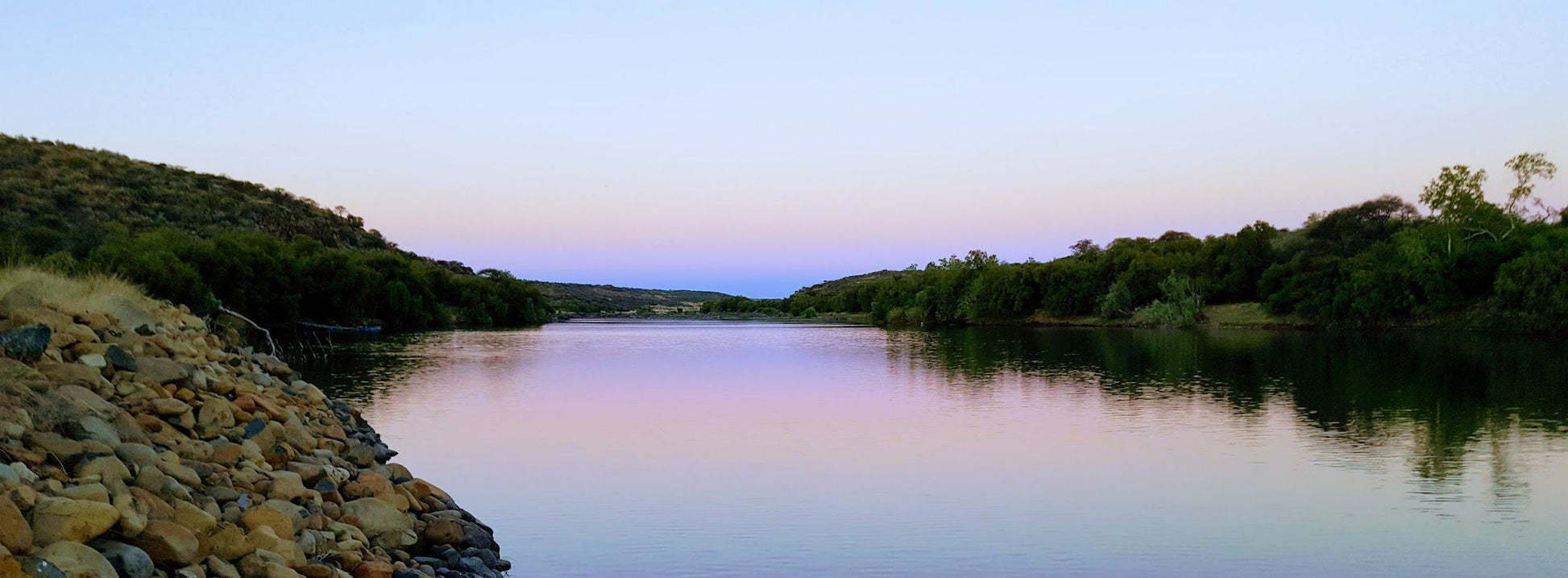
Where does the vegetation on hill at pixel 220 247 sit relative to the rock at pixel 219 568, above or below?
above

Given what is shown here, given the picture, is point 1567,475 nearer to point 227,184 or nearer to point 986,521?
point 986,521

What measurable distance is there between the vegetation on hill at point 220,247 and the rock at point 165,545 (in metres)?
15.4

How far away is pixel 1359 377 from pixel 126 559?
30.9 metres

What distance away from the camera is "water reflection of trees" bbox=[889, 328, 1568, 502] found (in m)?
17.3

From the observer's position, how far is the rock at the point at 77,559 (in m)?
5.27

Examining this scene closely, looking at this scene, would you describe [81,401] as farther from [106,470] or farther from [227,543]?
[227,543]

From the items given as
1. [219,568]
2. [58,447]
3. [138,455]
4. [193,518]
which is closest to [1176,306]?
[138,455]

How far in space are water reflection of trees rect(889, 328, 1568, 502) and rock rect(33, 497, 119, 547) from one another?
13.3 m

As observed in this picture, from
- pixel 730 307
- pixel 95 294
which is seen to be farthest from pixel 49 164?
pixel 730 307

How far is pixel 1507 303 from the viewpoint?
55.0m

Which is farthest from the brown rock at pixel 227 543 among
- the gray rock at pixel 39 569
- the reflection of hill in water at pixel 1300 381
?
the reflection of hill in water at pixel 1300 381

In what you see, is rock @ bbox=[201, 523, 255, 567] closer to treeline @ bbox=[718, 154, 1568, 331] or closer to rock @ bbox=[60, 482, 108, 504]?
rock @ bbox=[60, 482, 108, 504]

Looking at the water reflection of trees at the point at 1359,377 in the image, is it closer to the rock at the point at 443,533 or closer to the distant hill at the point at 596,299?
the rock at the point at 443,533

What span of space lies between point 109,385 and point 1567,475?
1655cm
